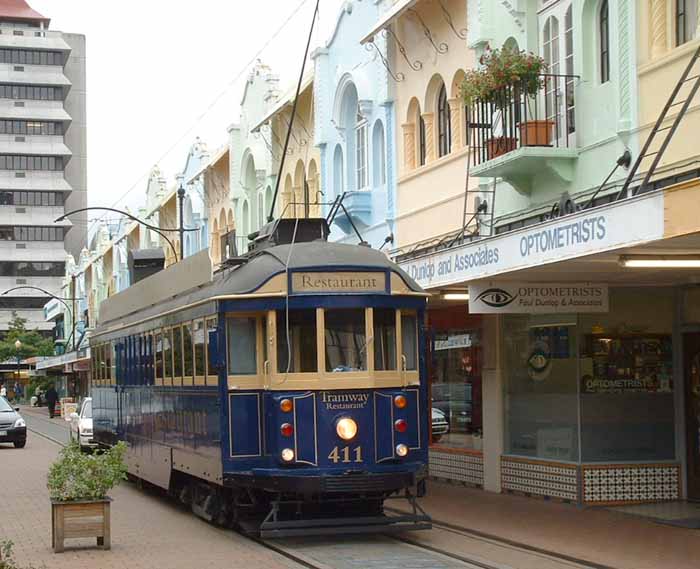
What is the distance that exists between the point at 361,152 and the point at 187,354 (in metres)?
11.3

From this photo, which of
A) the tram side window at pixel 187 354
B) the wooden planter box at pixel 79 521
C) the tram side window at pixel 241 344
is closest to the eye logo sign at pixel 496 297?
the tram side window at pixel 241 344

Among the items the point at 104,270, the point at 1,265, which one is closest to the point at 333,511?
the point at 104,270

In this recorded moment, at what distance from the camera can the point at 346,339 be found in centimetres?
1422

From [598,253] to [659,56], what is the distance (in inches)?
153

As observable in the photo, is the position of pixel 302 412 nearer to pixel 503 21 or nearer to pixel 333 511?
pixel 333 511

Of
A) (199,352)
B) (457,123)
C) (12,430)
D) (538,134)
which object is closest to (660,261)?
(538,134)

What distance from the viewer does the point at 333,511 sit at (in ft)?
50.0

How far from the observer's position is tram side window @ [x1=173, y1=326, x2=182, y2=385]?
16734 millimetres

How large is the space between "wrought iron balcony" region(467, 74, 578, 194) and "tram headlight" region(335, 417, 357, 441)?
15.7ft

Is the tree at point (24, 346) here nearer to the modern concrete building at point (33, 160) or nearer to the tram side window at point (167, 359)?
the modern concrete building at point (33, 160)

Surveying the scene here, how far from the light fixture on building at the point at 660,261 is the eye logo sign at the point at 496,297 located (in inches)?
120

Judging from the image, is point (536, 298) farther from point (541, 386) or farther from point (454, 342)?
point (454, 342)

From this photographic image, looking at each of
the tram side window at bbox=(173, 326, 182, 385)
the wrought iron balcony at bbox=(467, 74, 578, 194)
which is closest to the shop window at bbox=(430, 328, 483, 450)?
the wrought iron balcony at bbox=(467, 74, 578, 194)

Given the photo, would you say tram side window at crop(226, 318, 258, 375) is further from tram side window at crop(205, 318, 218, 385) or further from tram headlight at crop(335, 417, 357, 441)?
tram headlight at crop(335, 417, 357, 441)
